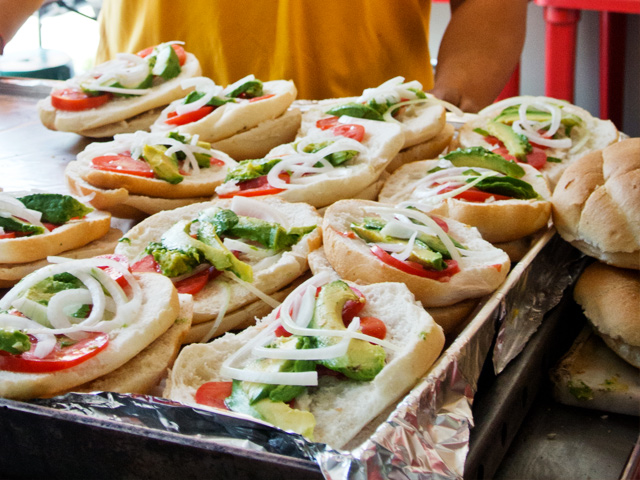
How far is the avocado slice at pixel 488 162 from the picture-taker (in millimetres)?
2734

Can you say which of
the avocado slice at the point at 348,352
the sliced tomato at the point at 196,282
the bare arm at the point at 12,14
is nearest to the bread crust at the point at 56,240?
the sliced tomato at the point at 196,282

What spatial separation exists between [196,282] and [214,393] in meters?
0.47

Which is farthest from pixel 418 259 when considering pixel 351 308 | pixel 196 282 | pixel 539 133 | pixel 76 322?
pixel 539 133

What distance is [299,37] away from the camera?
13.2 feet

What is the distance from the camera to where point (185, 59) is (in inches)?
151

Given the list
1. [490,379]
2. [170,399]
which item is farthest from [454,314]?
[170,399]

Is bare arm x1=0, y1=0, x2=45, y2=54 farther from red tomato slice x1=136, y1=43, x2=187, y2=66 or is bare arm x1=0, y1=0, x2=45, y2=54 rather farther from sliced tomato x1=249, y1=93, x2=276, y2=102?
sliced tomato x1=249, y1=93, x2=276, y2=102

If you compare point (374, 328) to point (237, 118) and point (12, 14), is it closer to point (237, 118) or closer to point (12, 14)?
point (237, 118)

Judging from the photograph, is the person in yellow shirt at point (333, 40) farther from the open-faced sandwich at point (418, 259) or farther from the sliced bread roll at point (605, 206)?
the open-faced sandwich at point (418, 259)

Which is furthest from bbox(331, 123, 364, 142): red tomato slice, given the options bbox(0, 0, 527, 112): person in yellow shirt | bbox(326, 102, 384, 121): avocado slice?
bbox(0, 0, 527, 112): person in yellow shirt

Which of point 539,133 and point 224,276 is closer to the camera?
point 224,276

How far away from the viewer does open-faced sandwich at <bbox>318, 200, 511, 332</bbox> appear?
200 centimetres

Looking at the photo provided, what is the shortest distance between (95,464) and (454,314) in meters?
1.03

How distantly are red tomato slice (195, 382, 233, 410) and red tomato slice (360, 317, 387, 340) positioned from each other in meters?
0.33
